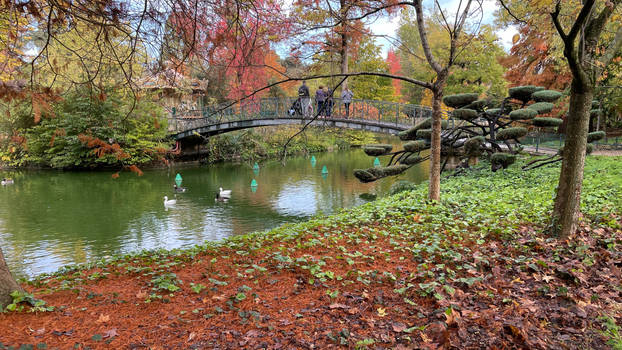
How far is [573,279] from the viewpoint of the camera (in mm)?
3451

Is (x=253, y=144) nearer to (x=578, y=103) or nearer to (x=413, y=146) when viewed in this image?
(x=413, y=146)

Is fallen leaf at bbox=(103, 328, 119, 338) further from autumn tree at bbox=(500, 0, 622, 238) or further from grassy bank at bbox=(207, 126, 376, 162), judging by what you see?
grassy bank at bbox=(207, 126, 376, 162)

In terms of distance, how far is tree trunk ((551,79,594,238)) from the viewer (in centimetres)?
413

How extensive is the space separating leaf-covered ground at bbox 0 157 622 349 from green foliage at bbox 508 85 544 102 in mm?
8690

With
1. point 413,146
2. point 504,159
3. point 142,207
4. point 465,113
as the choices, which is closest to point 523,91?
point 465,113

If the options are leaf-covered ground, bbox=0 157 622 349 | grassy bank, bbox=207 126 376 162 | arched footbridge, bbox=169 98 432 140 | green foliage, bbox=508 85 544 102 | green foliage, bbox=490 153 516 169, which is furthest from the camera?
grassy bank, bbox=207 126 376 162

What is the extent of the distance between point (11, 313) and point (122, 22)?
9.72ft

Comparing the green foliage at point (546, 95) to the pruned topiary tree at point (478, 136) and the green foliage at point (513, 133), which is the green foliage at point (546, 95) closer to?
the pruned topiary tree at point (478, 136)

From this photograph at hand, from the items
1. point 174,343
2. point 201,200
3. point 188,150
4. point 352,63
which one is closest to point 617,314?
point 174,343

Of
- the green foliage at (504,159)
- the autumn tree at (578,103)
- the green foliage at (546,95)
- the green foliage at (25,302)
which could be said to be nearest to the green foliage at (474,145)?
the green foliage at (504,159)

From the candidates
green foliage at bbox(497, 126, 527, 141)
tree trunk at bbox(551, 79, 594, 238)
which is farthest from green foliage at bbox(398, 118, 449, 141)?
tree trunk at bbox(551, 79, 594, 238)

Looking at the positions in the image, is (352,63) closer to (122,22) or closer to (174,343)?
(122,22)

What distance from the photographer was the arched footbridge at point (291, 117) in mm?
15289

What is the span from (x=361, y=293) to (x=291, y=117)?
14249mm
